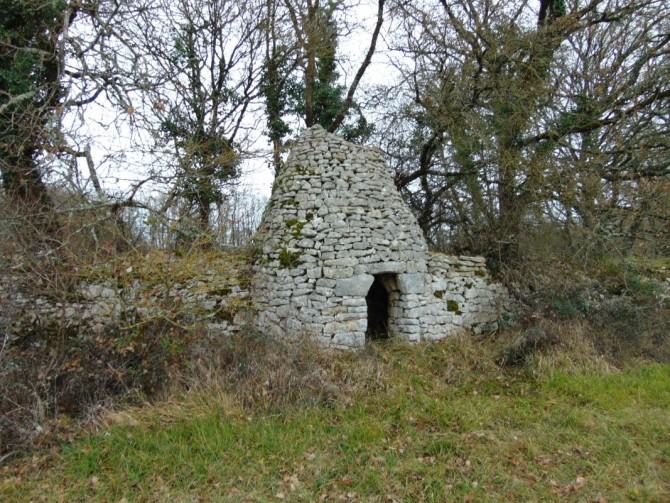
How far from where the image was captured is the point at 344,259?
5934 mm

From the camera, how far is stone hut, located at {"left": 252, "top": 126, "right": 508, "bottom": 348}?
5.84 m

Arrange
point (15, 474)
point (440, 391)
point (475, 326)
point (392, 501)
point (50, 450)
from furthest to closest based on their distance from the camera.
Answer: point (475, 326)
point (440, 391)
point (50, 450)
point (15, 474)
point (392, 501)

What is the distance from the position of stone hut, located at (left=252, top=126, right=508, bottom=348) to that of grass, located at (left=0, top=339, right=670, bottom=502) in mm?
1142

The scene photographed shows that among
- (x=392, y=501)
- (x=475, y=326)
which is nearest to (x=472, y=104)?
(x=475, y=326)

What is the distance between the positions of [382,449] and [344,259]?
282 cm

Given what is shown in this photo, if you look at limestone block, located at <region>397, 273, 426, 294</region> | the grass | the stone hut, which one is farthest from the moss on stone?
the grass

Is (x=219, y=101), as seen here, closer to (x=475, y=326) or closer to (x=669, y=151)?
(x=475, y=326)

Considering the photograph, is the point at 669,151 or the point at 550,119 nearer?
the point at 669,151

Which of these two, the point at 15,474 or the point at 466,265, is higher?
the point at 466,265

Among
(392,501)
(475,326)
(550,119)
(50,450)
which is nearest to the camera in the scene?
(392,501)

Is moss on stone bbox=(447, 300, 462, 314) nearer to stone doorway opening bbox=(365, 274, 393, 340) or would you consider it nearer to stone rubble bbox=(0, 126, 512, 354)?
stone rubble bbox=(0, 126, 512, 354)

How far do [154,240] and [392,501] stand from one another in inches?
166

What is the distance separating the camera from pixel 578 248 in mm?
7539

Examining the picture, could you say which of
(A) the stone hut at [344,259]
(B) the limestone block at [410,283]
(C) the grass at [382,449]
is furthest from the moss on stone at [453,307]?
(C) the grass at [382,449]
